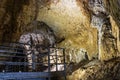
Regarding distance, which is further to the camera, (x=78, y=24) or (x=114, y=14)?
(x=78, y=24)

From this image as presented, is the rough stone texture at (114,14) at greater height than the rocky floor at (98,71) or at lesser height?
greater

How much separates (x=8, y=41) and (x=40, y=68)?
3165mm

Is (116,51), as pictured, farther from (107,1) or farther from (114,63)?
(107,1)

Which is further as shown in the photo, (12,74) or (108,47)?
(108,47)

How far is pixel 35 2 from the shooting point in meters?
11.2

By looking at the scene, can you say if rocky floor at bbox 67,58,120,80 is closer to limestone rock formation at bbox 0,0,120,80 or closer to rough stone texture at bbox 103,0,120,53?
limestone rock formation at bbox 0,0,120,80

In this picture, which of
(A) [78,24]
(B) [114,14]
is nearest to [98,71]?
(A) [78,24]

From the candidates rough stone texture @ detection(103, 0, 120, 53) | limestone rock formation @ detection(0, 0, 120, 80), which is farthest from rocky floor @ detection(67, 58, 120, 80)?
rough stone texture @ detection(103, 0, 120, 53)

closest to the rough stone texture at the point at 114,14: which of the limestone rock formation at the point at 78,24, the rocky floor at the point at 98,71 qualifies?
the limestone rock formation at the point at 78,24

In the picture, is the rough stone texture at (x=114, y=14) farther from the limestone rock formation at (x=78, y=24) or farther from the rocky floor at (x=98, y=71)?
the rocky floor at (x=98, y=71)

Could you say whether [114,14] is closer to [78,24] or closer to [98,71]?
[78,24]

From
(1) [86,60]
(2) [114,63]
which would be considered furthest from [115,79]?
(1) [86,60]

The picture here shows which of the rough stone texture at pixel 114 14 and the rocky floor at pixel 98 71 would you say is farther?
the rocky floor at pixel 98 71

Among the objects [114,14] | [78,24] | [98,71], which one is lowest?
[98,71]
